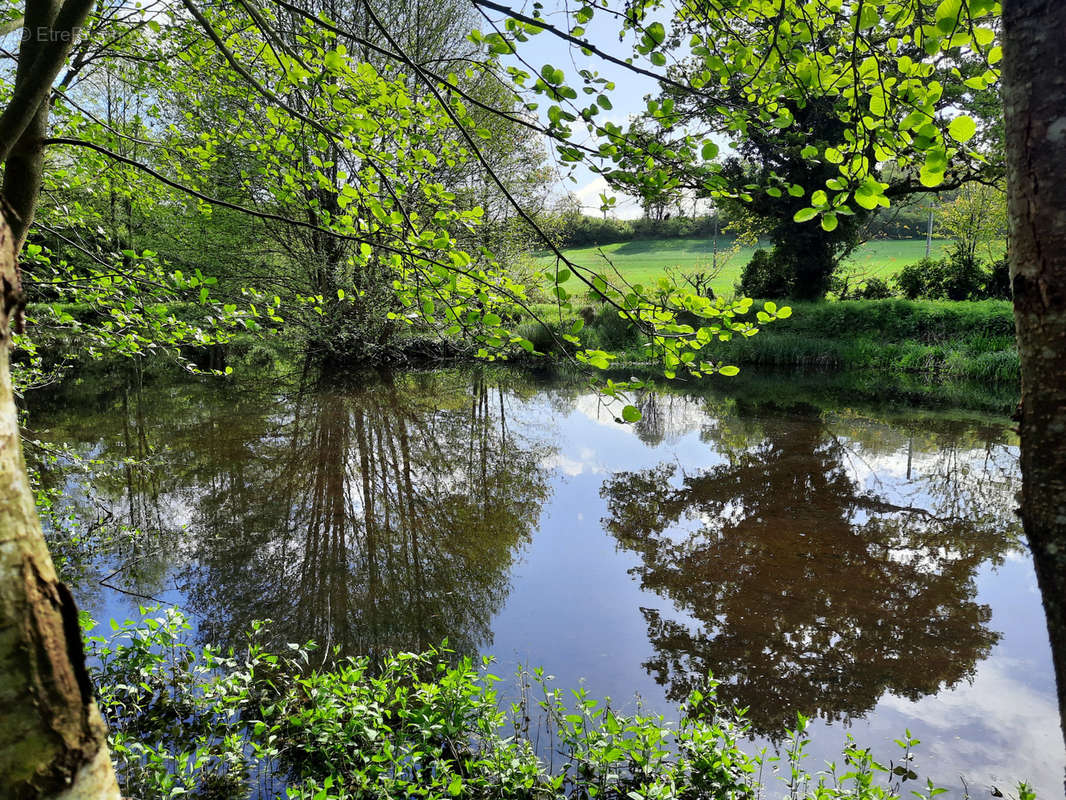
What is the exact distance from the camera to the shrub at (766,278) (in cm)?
A: 2403

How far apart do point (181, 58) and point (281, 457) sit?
6039mm

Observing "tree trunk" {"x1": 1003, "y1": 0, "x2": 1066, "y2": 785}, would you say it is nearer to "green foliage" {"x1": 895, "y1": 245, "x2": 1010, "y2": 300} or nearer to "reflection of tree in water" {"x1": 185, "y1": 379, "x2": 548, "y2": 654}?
"reflection of tree in water" {"x1": 185, "y1": 379, "x2": 548, "y2": 654}

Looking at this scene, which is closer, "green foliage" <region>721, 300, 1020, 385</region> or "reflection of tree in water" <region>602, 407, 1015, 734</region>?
"reflection of tree in water" <region>602, 407, 1015, 734</region>

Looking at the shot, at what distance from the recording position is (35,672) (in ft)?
2.23

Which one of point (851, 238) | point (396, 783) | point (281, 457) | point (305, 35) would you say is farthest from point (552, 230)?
point (396, 783)

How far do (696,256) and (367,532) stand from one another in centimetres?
4142

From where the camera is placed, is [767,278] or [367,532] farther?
[767,278]

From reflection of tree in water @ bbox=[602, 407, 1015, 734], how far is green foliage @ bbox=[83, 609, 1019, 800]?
678mm

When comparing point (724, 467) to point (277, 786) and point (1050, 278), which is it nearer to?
point (277, 786)

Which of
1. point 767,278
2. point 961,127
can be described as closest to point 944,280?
point 767,278

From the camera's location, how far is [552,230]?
2236cm

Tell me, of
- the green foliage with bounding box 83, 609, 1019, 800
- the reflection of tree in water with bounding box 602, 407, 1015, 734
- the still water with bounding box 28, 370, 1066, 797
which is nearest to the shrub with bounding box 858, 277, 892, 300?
the still water with bounding box 28, 370, 1066, 797

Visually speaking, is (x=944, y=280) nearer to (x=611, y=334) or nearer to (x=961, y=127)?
(x=611, y=334)

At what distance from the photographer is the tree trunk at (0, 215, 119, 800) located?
0.66m
